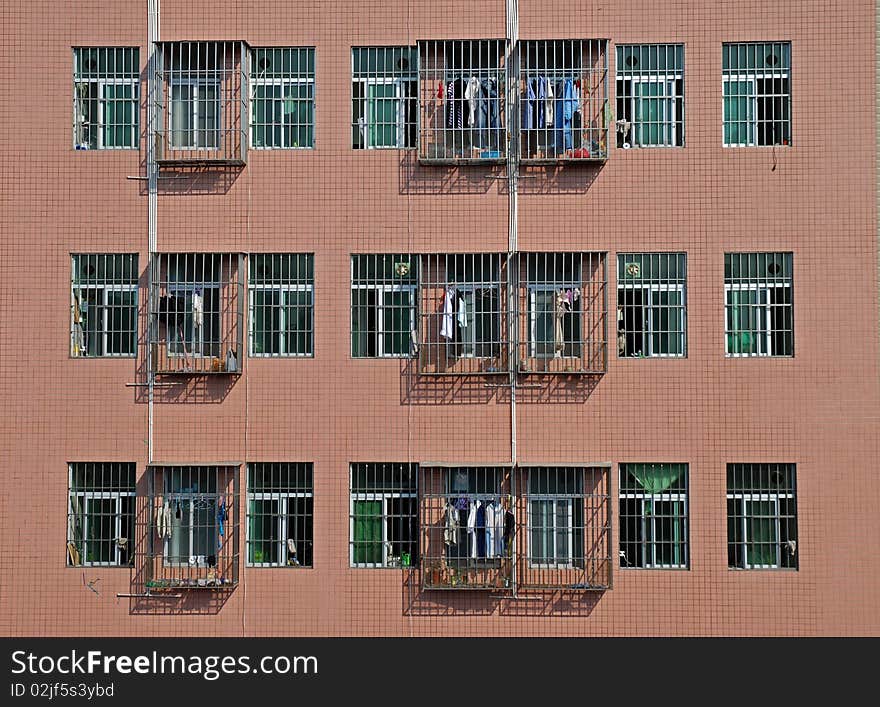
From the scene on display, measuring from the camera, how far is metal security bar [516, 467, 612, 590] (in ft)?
35.4

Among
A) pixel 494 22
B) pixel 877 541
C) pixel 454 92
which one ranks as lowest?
pixel 877 541

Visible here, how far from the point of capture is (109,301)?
442 inches

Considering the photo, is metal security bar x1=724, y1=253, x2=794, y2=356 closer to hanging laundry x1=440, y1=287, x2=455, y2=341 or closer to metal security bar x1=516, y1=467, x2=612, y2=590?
metal security bar x1=516, y1=467, x2=612, y2=590

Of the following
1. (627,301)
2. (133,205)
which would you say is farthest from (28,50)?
(627,301)

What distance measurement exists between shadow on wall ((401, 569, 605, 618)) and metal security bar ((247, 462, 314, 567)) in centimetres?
130

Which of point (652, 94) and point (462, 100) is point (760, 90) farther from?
point (462, 100)

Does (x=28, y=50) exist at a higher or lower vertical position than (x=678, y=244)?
higher

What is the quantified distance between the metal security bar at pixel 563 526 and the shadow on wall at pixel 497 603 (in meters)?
0.15

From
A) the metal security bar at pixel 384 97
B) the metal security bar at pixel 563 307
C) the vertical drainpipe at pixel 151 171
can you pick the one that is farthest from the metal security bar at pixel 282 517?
the metal security bar at pixel 384 97

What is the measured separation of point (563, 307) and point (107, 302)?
4938 millimetres

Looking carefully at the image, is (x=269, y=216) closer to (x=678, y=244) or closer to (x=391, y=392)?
(x=391, y=392)

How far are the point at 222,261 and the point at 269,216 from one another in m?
0.70

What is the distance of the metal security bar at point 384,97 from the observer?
36.7ft

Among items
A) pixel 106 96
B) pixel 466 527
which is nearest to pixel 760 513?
pixel 466 527
